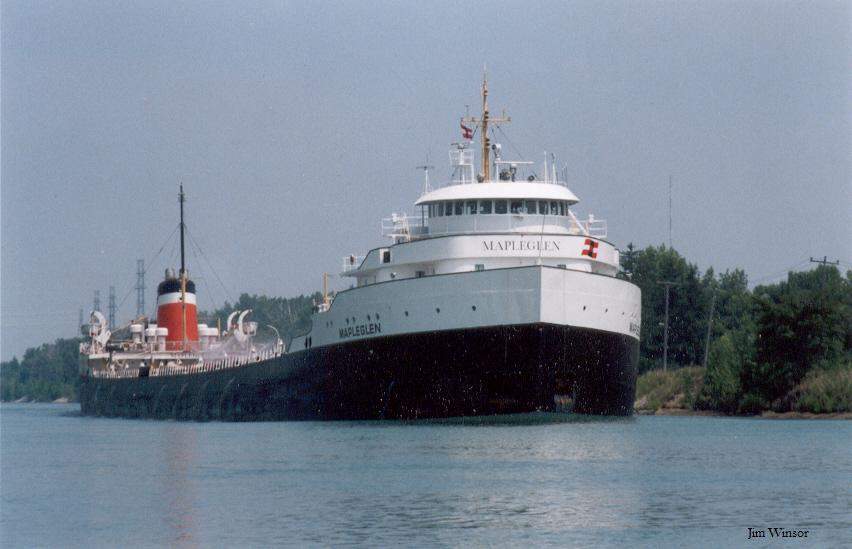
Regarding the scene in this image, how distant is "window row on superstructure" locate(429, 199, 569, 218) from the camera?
147ft

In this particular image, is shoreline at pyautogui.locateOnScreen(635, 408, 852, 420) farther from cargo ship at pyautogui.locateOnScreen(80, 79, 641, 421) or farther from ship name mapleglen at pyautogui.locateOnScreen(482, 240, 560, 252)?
ship name mapleglen at pyautogui.locateOnScreen(482, 240, 560, 252)

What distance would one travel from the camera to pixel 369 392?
147 feet

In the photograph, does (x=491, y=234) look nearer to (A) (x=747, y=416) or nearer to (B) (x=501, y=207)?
(B) (x=501, y=207)

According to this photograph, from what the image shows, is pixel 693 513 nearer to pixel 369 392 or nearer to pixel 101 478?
pixel 101 478

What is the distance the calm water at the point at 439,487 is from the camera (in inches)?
849

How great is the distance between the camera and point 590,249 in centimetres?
4391

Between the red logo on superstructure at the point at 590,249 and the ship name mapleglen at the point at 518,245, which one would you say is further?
the red logo on superstructure at the point at 590,249

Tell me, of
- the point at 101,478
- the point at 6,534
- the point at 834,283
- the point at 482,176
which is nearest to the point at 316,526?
the point at 6,534

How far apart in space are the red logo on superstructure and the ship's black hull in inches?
105

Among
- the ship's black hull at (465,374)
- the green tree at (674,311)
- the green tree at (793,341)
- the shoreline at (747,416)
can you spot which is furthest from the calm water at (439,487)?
the green tree at (674,311)

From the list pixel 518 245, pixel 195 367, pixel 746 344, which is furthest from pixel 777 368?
pixel 195 367

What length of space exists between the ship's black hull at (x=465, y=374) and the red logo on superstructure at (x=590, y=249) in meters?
2.68

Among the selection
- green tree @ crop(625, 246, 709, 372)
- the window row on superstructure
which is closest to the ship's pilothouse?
the window row on superstructure

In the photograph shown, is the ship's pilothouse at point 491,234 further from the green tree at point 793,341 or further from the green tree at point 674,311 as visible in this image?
the green tree at point 674,311
